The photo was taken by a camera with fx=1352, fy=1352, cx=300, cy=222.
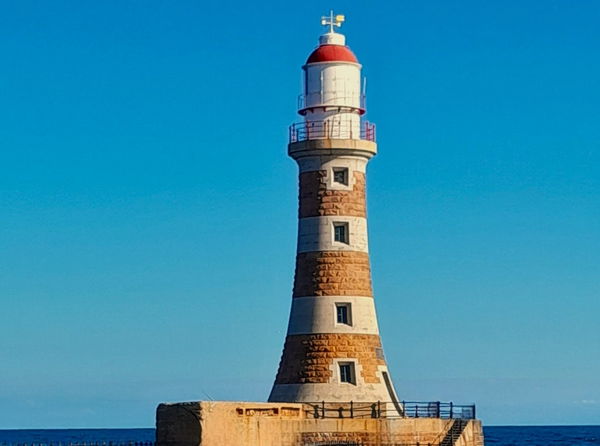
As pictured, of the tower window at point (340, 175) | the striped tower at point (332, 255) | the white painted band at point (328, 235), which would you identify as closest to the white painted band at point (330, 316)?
the striped tower at point (332, 255)

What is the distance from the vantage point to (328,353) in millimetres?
39594

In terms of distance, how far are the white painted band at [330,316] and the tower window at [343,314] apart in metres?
0.03

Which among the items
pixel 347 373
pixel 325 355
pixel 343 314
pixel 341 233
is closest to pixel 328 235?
pixel 341 233

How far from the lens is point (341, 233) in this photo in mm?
40312

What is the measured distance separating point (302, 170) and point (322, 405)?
7.17m

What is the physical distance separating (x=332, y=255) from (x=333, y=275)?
597mm

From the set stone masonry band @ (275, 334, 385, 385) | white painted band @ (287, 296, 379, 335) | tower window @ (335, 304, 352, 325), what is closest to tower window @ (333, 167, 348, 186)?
white painted band @ (287, 296, 379, 335)

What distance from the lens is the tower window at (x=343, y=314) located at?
39.8 m

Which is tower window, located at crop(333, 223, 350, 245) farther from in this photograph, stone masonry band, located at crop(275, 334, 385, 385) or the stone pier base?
the stone pier base

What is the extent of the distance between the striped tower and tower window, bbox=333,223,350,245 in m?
0.03

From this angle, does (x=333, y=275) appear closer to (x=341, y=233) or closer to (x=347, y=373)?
(x=341, y=233)

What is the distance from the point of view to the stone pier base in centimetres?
3541

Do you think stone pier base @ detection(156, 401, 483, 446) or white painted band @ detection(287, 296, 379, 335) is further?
white painted band @ detection(287, 296, 379, 335)

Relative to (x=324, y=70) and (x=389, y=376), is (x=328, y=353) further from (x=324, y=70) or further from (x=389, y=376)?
(x=324, y=70)
